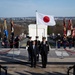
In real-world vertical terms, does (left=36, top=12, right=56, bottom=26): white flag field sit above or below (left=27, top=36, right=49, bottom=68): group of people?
above

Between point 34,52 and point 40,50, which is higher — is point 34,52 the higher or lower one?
the lower one

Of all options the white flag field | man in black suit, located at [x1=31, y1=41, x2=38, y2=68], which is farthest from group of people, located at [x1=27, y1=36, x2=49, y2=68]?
the white flag field

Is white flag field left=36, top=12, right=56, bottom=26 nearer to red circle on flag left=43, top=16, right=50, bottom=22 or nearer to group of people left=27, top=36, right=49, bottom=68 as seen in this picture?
red circle on flag left=43, top=16, right=50, bottom=22

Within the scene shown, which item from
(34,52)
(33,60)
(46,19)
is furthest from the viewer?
(46,19)

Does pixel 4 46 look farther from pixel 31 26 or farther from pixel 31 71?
pixel 31 71

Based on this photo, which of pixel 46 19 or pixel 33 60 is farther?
pixel 46 19

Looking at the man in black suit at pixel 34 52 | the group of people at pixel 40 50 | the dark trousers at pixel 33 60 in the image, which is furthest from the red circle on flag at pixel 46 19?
the dark trousers at pixel 33 60

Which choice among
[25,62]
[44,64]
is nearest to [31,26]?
[25,62]

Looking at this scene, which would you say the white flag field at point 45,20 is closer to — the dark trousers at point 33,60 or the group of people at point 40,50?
the group of people at point 40,50

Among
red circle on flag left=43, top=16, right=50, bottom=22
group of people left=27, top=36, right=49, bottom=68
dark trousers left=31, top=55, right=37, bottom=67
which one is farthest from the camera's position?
red circle on flag left=43, top=16, right=50, bottom=22

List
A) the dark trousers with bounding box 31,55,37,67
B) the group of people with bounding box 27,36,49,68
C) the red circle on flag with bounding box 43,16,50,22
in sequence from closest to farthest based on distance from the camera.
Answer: the group of people with bounding box 27,36,49,68 → the dark trousers with bounding box 31,55,37,67 → the red circle on flag with bounding box 43,16,50,22

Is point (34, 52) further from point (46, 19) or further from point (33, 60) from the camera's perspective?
point (46, 19)

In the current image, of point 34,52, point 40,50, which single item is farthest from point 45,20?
point 34,52

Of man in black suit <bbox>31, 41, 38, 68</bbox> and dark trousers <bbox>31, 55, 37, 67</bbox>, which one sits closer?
man in black suit <bbox>31, 41, 38, 68</bbox>
